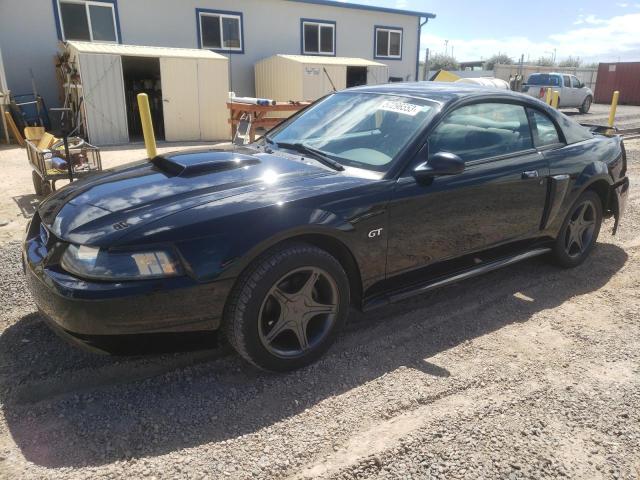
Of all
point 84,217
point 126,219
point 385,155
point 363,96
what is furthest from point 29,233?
point 363,96

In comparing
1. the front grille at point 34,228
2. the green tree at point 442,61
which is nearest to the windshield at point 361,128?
the front grille at point 34,228

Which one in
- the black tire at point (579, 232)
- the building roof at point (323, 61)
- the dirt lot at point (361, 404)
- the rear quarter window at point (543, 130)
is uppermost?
the building roof at point (323, 61)

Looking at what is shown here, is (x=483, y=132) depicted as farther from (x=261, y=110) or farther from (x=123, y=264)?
(x=261, y=110)

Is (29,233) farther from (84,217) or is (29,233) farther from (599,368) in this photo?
(599,368)

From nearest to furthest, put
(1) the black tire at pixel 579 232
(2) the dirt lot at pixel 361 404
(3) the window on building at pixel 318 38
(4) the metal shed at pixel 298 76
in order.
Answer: (2) the dirt lot at pixel 361 404
(1) the black tire at pixel 579 232
(4) the metal shed at pixel 298 76
(3) the window on building at pixel 318 38

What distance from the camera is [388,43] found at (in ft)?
67.6

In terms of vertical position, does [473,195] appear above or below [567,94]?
below

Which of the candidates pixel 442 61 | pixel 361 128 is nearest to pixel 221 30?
pixel 361 128

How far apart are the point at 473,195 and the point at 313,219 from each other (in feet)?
4.25

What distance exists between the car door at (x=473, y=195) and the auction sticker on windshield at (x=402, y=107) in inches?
8.2

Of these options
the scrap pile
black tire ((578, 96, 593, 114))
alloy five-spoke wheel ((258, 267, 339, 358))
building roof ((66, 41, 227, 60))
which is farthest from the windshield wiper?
black tire ((578, 96, 593, 114))

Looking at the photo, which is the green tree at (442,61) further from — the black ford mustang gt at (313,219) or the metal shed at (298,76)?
the black ford mustang gt at (313,219)

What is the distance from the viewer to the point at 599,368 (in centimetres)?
294

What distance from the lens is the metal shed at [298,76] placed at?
15.9 meters
